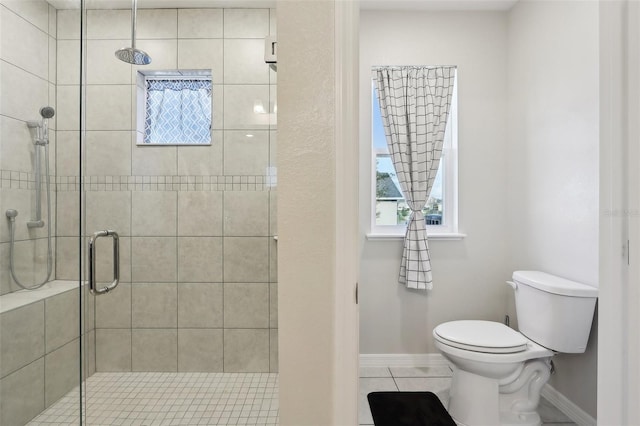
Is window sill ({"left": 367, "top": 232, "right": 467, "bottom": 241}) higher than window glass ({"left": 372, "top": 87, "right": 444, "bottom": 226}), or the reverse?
window glass ({"left": 372, "top": 87, "right": 444, "bottom": 226})

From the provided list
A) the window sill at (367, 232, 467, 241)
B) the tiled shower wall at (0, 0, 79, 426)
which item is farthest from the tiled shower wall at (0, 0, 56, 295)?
the window sill at (367, 232, 467, 241)

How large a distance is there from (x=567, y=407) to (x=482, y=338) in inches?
26.2

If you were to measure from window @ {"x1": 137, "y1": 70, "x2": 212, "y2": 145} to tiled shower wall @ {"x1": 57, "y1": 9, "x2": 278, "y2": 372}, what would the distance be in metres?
0.04

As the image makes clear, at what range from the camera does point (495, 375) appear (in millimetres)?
1665

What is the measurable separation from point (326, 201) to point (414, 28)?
6.77ft

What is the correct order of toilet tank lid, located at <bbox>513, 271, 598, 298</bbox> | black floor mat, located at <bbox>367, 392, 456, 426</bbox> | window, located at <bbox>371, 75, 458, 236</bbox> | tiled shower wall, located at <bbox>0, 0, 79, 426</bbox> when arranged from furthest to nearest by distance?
window, located at <bbox>371, 75, 458, 236</bbox>, black floor mat, located at <bbox>367, 392, 456, 426</bbox>, toilet tank lid, located at <bbox>513, 271, 598, 298</bbox>, tiled shower wall, located at <bbox>0, 0, 79, 426</bbox>

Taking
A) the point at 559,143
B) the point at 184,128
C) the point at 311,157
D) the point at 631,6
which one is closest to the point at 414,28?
the point at 559,143

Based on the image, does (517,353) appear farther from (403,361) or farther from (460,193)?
(460,193)

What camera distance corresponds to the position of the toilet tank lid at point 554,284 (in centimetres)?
162

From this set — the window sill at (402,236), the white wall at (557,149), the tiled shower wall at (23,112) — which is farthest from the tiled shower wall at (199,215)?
the white wall at (557,149)

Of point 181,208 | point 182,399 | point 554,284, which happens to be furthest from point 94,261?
point 554,284

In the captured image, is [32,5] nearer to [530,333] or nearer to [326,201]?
[326,201]

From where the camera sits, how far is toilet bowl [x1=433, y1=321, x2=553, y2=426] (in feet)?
5.39

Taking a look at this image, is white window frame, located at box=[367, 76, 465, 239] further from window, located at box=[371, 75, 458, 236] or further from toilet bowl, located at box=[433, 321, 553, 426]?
toilet bowl, located at box=[433, 321, 553, 426]
